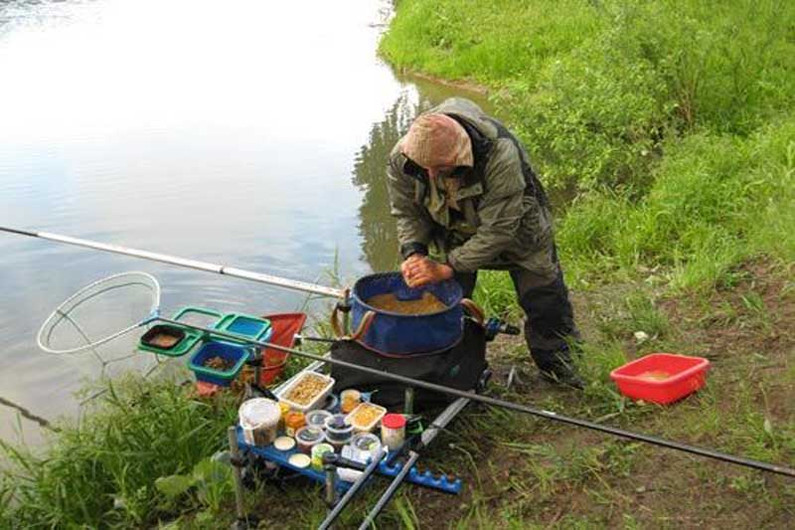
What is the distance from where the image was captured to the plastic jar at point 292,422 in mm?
3250

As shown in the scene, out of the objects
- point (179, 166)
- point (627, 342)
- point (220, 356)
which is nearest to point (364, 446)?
point (220, 356)

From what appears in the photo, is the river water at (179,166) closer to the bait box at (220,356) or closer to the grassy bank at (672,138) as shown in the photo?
the bait box at (220,356)

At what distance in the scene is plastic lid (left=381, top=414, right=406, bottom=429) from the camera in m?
3.12

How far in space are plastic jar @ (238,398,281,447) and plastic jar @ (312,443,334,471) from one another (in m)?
0.18

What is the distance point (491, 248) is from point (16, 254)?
4.41 m

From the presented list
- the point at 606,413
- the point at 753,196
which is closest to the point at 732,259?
the point at 753,196

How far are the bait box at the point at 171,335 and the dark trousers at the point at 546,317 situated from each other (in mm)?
1310

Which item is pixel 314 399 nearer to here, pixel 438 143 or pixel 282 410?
pixel 282 410

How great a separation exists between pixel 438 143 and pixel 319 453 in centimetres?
129

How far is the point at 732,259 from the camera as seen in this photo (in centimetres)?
482

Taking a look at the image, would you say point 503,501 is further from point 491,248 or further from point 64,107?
point 64,107

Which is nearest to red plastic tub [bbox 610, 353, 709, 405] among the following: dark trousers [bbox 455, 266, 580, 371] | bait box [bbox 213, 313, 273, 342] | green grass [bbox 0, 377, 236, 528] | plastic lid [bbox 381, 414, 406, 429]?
dark trousers [bbox 455, 266, 580, 371]

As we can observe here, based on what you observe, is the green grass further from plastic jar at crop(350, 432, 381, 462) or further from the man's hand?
the man's hand

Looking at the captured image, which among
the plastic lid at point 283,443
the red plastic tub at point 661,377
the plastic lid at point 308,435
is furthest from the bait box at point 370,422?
the red plastic tub at point 661,377
